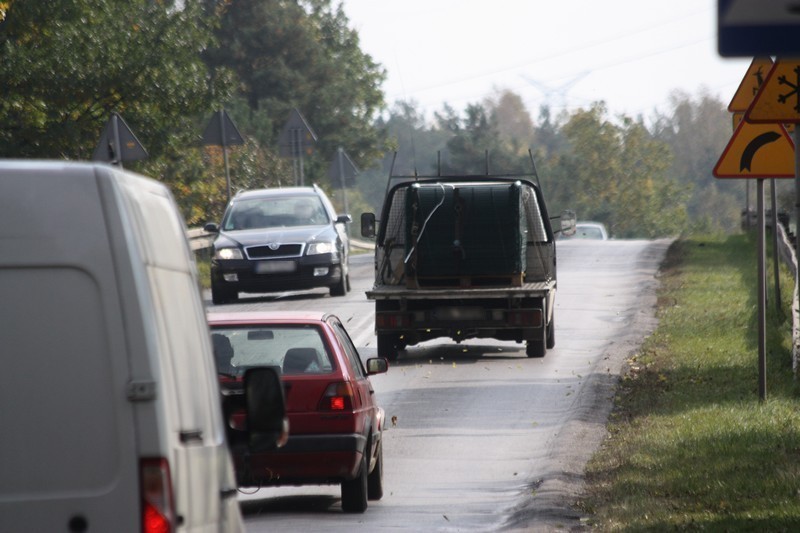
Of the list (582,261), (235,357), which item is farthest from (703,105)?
(235,357)

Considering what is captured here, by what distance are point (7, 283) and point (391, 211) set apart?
15.4 metres

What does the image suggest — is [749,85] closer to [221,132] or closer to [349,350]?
[349,350]

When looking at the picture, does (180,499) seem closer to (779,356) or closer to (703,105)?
(779,356)

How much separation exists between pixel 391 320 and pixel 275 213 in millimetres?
8492

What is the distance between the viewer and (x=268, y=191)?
27.4 metres

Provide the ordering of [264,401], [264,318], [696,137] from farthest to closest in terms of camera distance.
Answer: [696,137], [264,318], [264,401]

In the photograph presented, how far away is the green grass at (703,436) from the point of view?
883 cm

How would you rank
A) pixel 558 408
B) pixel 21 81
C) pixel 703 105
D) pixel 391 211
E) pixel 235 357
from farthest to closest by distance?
1. pixel 703 105
2. pixel 21 81
3. pixel 391 211
4. pixel 558 408
5. pixel 235 357

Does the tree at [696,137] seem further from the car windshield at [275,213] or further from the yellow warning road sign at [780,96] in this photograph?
the yellow warning road sign at [780,96]

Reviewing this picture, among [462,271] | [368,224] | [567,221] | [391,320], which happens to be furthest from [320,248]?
[391,320]

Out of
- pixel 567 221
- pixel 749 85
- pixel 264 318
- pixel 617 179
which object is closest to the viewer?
pixel 264 318

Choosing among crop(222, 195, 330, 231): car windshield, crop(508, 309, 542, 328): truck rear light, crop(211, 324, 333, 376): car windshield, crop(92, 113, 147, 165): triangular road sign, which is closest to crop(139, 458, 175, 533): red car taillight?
crop(211, 324, 333, 376): car windshield

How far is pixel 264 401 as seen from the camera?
5250 millimetres

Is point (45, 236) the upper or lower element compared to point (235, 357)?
upper
